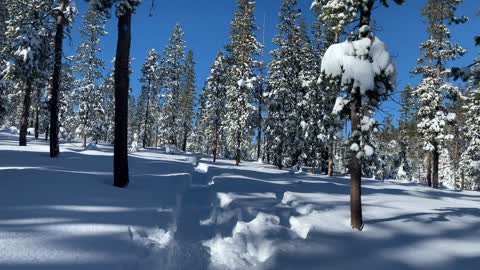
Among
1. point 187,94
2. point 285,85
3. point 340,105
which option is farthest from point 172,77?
point 340,105

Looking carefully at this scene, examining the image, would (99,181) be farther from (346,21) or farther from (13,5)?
(13,5)

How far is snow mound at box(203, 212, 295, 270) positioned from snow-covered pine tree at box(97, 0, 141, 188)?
498 centimetres

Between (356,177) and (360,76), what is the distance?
8.80 ft

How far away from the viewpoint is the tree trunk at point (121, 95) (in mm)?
11828

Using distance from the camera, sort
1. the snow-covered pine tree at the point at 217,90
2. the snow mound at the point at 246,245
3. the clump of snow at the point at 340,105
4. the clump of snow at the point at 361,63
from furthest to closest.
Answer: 1. the snow-covered pine tree at the point at 217,90
2. the clump of snow at the point at 340,105
3. the clump of snow at the point at 361,63
4. the snow mound at the point at 246,245

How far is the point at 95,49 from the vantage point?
4047cm

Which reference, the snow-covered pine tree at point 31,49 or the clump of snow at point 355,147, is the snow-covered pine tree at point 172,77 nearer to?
the snow-covered pine tree at point 31,49

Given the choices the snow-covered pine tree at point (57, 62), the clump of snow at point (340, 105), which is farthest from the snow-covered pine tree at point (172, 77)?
the clump of snow at point (340, 105)

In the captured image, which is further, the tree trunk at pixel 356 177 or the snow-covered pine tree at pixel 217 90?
the snow-covered pine tree at pixel 217 90

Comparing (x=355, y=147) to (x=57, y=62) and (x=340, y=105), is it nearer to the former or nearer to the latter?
(x=340, y=105)

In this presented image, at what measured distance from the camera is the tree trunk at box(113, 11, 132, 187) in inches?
466

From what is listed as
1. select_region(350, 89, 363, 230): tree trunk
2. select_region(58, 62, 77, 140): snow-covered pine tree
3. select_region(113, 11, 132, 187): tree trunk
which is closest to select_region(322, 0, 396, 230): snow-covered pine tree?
select_region(350, 89, 363, 230): tree trunk

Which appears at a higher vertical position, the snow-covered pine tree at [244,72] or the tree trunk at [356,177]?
the snow-covered pine tree at [244,72]

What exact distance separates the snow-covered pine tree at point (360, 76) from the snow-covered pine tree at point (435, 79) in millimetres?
22908
